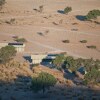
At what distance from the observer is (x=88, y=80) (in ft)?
188

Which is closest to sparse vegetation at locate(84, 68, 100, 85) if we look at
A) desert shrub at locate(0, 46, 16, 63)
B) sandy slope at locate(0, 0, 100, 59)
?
sandy slope at locate(0, 0, 100, 59)

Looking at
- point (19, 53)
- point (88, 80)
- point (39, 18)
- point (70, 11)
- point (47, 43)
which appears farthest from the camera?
point (70, 11)

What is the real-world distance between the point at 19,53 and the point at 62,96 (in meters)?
27.1

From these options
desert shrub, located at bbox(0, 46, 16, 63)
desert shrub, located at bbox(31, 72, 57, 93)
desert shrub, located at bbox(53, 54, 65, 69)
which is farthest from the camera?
desert shrub, located at bbox(0, 46, 16, 63)

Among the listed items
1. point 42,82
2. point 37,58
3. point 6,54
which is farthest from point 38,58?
point 42,82

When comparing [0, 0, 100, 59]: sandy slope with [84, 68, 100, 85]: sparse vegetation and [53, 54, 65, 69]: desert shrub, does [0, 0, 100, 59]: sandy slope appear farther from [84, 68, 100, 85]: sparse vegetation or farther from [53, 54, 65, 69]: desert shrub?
[84, 68, 100, 85]: sparse vegetation

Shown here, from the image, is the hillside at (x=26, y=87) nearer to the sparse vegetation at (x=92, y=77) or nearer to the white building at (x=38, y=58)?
the sparse vegetation at (x=92, y=77)

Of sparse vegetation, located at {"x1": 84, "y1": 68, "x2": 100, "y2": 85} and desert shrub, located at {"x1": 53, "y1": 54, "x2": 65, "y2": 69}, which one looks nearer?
sparse vegetation, located at {"x1": 84, "y1": 68, "x2": 100, "y2": 85}

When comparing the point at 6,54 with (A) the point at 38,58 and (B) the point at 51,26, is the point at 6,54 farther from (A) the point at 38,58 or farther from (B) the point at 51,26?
(B) the point at 51,26

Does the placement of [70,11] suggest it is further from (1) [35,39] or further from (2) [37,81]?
(2) [37,81]

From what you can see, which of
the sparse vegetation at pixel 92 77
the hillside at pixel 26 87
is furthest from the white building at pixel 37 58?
the sparse vegetation at pixel 92 77

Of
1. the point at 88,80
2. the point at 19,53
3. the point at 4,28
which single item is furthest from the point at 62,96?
the point at 4,28

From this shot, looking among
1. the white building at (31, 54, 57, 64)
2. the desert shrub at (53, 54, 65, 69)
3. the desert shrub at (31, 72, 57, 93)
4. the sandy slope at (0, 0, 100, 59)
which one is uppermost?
the desert shrub at (31, 72, 57, 93)

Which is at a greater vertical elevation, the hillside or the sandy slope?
the hillside
